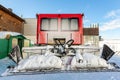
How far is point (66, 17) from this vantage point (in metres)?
9.70

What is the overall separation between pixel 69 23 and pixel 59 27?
0.45 meters

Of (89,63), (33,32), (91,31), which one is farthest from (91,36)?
(89,63)

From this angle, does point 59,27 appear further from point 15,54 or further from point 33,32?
point 33,32

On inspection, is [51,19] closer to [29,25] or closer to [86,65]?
[86,65]

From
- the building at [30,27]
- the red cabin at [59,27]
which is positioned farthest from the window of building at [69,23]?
the building at [30,27]

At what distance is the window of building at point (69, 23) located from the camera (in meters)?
9.59

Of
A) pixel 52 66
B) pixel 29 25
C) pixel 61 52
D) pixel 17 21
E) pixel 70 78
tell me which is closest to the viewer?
pixel 70 78

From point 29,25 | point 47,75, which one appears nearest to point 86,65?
point 47,75

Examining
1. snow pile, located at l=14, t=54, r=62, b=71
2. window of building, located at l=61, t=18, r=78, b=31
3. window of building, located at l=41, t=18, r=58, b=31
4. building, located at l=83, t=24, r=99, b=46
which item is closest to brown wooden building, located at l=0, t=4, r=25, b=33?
building, located at l=83, t=24, r=99, b=46

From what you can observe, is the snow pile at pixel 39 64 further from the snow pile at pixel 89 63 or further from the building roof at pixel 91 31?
the building roof at pixel 91 31

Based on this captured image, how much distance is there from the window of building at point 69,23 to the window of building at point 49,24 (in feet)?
0.95

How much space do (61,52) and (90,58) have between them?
5.96 feet

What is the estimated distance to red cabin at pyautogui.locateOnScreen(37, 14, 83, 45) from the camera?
9.50 m

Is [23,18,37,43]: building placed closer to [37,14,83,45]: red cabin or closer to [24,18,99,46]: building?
[24,18,99,46]: building
